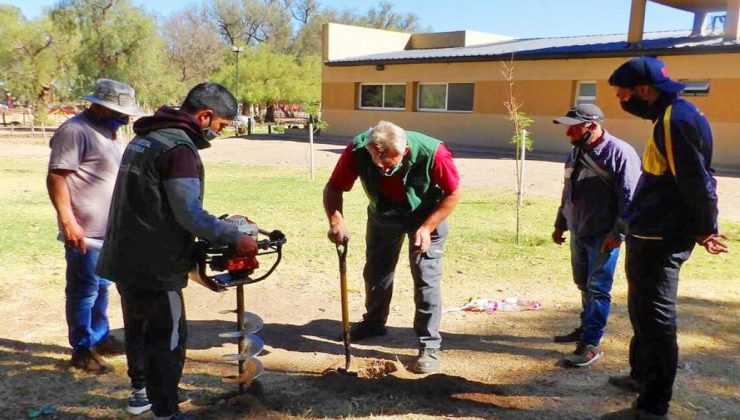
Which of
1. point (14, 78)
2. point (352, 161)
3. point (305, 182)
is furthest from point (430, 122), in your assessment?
point (14, 78)

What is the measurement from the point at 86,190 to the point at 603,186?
3.34 meters

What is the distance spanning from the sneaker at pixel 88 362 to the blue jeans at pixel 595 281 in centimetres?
320

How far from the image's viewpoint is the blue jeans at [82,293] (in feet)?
12.6

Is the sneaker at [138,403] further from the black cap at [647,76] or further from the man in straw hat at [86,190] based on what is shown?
the black cap at [647,76]

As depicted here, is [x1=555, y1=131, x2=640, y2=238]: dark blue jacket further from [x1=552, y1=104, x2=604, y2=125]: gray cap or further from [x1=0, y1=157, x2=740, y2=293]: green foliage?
[x1=0, y1=157, x2=740, y2=293]: green foliage

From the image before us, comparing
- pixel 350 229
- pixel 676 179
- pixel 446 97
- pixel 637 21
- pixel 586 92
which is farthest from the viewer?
pixel 446 97

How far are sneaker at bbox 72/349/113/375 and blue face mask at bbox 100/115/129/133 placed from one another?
4.69 ft

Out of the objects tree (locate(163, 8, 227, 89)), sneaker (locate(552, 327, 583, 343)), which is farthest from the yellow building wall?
tree (locate(163, 8, 227, 89))

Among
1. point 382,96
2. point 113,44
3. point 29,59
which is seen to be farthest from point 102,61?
point 382,96

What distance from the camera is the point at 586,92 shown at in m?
21.2

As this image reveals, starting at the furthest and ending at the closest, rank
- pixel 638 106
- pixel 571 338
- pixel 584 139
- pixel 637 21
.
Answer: pixel 637 21
pixel 571 338
pixel 584 139
pixel 638 106

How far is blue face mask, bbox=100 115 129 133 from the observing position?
12.7 ft

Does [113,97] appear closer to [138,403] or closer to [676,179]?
[138,403]

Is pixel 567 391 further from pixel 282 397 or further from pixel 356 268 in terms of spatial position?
pixel 356 268
